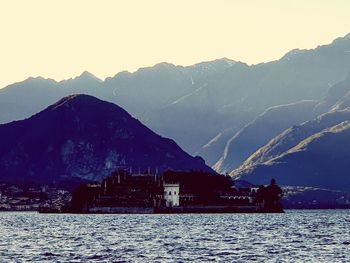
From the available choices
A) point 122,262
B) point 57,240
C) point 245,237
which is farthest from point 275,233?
point 122,262

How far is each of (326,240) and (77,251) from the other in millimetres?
51122

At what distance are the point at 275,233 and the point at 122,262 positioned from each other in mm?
78744

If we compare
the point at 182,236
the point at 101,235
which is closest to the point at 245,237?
the point at 182,236

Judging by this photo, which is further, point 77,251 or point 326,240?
point 326,240

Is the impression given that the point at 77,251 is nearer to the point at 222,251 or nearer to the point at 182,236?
the point at 222,251

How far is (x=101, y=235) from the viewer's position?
190 metres

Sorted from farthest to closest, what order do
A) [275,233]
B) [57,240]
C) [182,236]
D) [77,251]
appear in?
[275,233]
[182,236]
[57,240]
[77,251]

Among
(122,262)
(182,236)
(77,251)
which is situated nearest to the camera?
(122,262)

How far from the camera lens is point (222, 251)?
14262 cm

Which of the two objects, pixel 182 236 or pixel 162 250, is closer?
pixel 162 250

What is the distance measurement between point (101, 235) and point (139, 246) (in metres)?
36.5

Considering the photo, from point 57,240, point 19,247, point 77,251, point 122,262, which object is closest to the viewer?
point 122,262

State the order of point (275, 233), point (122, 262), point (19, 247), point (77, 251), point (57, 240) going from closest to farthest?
point (122, 262) < point (77, 251) < point (19, 247) < point (57, 240) < point (275, 233)

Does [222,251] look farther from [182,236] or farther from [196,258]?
[182,236]
